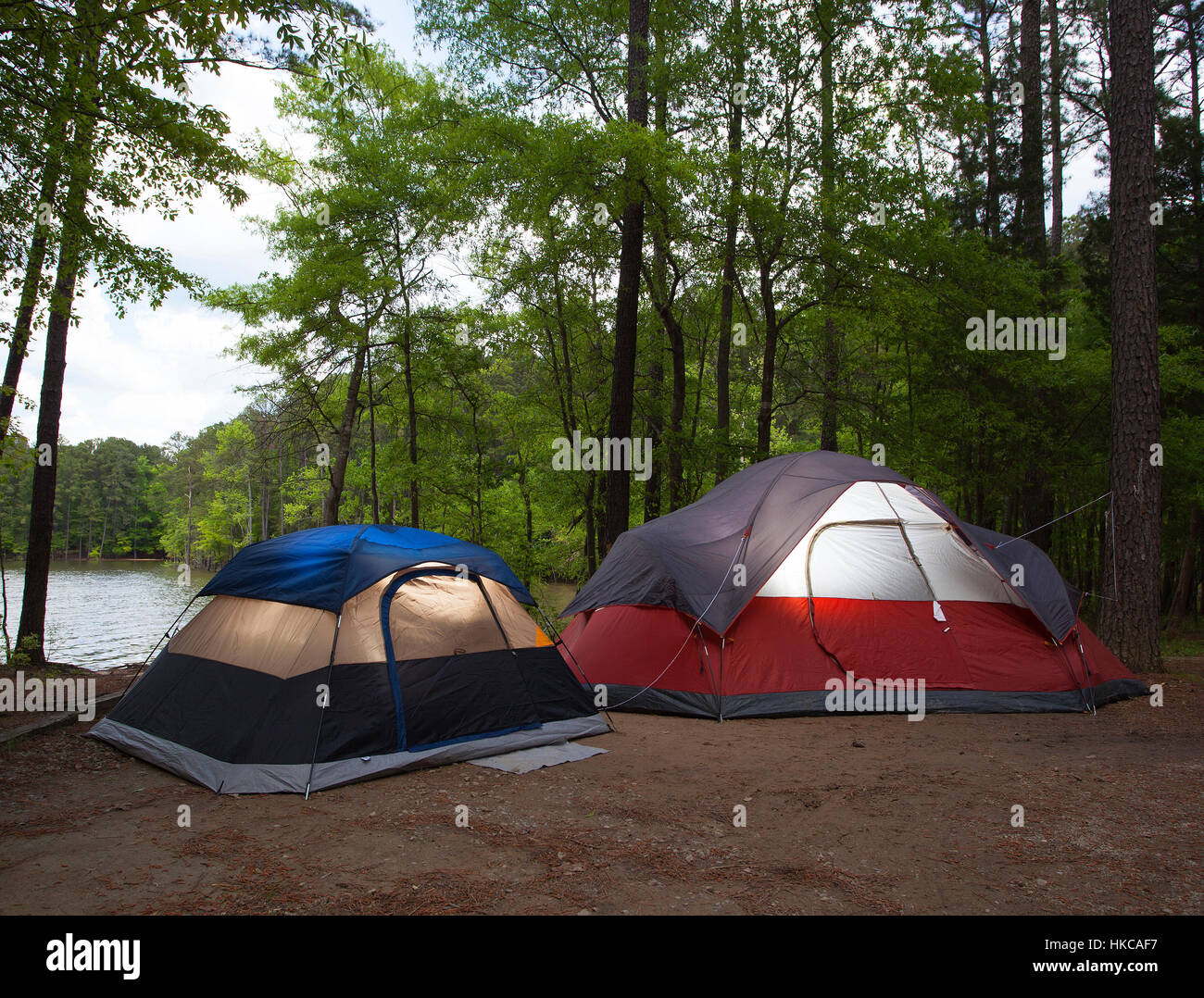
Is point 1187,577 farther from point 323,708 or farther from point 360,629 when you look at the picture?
point 323,708

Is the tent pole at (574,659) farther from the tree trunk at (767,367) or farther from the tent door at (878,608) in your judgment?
the tree trunk at (767,367)

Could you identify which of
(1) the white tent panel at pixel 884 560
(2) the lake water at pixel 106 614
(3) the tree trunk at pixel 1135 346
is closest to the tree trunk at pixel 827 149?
(3) the tree trunk at pixel 1135 346

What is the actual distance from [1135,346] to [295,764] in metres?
8.92

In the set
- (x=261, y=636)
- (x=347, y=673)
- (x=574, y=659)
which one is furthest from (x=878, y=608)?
(x=261, y=636)

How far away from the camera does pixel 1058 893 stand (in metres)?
3.35

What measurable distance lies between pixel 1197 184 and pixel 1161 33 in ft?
10.8

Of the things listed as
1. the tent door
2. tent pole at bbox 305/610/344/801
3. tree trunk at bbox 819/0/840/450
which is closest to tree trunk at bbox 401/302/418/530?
tree trunk at bbox 819/0/840/450

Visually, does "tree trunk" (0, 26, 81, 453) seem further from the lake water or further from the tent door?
the tent door

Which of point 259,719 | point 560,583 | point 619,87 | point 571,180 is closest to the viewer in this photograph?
point 259,719

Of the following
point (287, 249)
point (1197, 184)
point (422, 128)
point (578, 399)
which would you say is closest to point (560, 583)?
point (578, 399)

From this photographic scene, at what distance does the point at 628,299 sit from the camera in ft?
34.5

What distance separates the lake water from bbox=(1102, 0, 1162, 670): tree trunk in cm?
1460

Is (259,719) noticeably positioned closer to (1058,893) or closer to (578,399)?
(1058,893)

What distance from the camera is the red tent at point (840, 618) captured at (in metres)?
7.21
